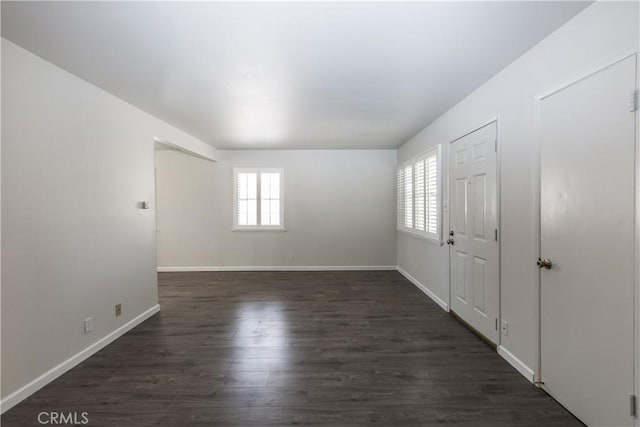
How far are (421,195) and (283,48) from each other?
11.0ft

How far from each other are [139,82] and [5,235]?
162cm

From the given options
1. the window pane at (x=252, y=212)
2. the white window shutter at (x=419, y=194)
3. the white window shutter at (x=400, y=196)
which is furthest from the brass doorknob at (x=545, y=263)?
the window pane at (x=252, y=212)

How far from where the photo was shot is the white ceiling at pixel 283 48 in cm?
175

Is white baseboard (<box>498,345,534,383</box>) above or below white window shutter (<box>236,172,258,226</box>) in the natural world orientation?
below

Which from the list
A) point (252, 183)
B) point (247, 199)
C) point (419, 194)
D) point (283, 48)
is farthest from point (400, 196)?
point (283, 48)

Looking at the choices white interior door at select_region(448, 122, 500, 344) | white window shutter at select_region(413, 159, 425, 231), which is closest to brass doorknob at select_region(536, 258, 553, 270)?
white interior door at select_region(448, 122, 500, 344)

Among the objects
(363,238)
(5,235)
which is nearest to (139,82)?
(5,235)

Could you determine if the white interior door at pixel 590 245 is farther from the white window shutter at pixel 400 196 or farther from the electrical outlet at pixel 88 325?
the electrical outlet at pixel 88 325

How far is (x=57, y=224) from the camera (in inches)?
95.4

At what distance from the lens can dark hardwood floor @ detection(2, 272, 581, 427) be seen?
1.96 metres
